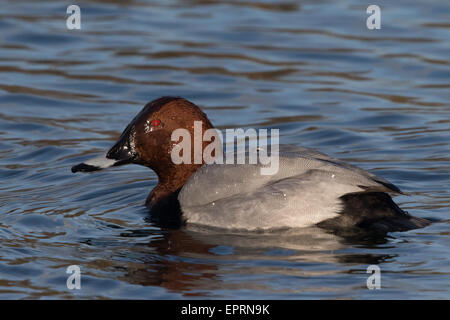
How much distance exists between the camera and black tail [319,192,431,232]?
6.43 metres

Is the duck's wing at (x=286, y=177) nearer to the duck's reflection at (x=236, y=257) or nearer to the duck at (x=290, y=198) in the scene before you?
the duck at (x=290, y=198)

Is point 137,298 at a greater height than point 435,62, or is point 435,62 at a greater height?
point 435,62

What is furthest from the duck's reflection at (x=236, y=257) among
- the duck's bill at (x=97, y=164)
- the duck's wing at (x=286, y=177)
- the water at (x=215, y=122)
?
the duck's bill at (x=97, y=164)

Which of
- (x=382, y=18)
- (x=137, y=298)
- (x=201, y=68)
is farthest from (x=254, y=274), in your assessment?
(x=382, y=18)

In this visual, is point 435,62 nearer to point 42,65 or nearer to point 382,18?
point 382,18

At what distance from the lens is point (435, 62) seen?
1174 centimetres

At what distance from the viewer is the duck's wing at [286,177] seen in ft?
21.2

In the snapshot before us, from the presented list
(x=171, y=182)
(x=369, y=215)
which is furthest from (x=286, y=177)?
(x=171, y=182)

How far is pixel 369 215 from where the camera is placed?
6.44 metres

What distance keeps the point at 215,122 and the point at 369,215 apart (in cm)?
394

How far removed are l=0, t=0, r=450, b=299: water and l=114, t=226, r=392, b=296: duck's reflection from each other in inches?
0.6

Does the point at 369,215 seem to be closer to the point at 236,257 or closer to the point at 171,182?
the point at 236,257

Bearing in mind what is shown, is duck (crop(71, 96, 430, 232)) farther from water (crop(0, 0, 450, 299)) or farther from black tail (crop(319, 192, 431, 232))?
water (crop(0, 0, 450, 299))
